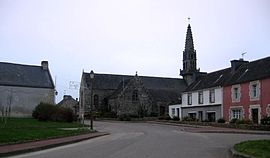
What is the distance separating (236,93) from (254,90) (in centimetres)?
356

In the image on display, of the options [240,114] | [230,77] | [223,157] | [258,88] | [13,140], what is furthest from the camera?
[230,77]

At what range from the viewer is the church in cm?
7162

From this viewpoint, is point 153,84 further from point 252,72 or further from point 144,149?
point 144,149

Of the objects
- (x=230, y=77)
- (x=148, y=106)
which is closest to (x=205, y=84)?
(x=230, y=77)

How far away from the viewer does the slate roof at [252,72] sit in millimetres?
41219

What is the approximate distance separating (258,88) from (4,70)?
3732 cm

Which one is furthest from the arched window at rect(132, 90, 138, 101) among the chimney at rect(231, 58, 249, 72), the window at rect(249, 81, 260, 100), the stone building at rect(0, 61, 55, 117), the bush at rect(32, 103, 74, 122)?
the window at rect(249, 81, 260, 100)

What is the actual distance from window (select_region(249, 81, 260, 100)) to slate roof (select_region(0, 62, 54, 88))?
30.7 meters

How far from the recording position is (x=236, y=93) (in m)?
45.1

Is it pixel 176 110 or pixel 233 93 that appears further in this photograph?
pixel 176 110

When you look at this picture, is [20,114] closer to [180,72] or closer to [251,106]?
[251,106]

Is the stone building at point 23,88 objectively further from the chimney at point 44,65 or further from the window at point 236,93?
the window at point 236,93

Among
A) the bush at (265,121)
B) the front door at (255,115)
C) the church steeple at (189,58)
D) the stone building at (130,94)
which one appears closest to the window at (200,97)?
the front door at (255,115)

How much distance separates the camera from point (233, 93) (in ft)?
149
